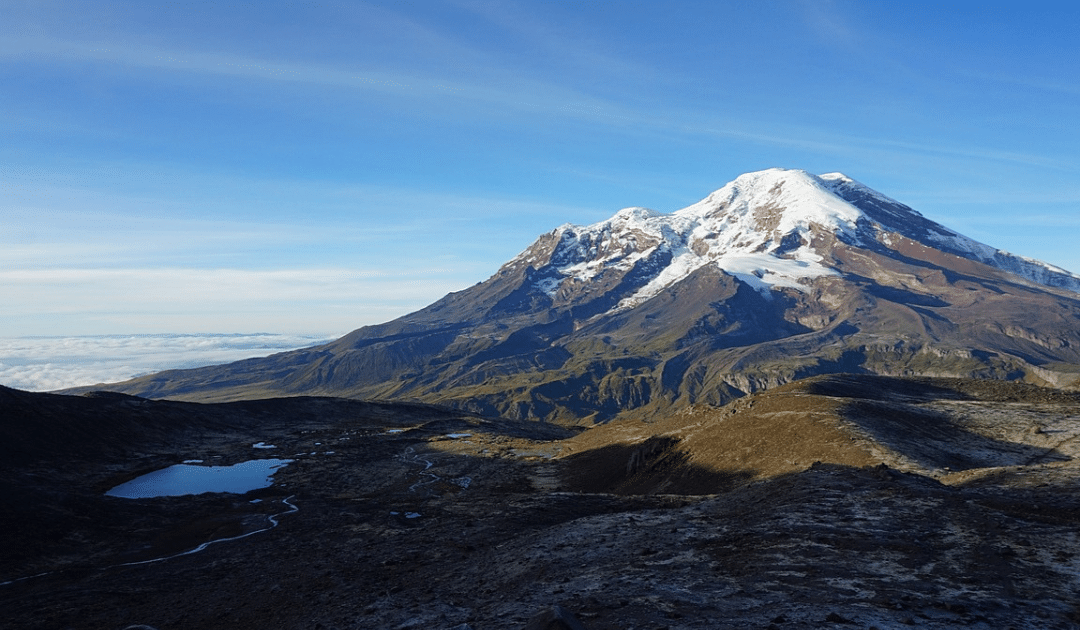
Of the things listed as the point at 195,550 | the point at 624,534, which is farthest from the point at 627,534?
the point at 195,550

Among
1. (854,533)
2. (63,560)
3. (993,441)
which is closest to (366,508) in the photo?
(63,560)

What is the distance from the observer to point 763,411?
219 ft

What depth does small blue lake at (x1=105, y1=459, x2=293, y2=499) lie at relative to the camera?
69.4m

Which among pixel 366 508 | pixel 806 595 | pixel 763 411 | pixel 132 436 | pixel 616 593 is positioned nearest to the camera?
pixel 806 595

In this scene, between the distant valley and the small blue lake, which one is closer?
the distant valley

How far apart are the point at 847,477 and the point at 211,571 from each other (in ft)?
119

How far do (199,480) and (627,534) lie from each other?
61922 mm

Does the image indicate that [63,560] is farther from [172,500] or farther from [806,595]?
[806,595]

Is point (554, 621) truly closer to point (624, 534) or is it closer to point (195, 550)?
point (624, 534)

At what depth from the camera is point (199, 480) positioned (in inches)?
3019

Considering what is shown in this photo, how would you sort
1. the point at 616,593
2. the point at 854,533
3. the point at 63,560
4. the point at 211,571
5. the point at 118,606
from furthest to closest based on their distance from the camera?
the point at 63,560
the point at 211,571
the point at 118,606
the point at 854,533
the point at 616,593

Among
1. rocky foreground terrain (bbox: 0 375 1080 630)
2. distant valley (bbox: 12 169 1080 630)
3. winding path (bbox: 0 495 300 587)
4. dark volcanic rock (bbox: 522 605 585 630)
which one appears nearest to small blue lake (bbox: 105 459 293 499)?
distant valley (bbox: 12 169 1080 630)

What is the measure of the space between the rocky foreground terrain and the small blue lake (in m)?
2.34

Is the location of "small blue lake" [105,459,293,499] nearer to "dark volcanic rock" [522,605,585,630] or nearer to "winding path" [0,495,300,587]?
"winding path" [0,495,300,587]
